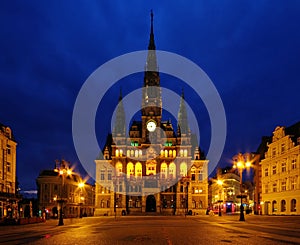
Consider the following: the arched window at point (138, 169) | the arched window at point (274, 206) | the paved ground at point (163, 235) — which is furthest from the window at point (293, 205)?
the arched window at point (138, 169)

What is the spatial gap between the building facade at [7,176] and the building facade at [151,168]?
43748mm

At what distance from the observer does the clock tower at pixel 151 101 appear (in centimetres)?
12238

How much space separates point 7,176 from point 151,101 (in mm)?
63387

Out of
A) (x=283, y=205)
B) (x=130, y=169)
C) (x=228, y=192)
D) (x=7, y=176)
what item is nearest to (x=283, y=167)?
(x=283, y=205)

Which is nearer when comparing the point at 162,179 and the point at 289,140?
the point at 289,140

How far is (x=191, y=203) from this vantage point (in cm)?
11444

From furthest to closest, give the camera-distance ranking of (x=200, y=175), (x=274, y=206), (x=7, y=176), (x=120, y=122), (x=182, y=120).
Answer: (x=182, y=120) < (x=120, y=122) < (x=200, y=175) < (x=274, y=206) < (x=7, y=176)

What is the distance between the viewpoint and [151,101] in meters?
125

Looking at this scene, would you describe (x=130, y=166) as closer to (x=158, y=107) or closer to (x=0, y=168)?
(x=158, y=107)

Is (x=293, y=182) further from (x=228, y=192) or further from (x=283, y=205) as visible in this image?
(x=228, y=192)

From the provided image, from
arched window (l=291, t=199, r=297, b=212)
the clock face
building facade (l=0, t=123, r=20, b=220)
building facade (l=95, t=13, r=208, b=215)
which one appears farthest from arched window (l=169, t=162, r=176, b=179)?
arched window (l=291, t=199, r=297, b=212)

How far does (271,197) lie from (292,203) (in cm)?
864

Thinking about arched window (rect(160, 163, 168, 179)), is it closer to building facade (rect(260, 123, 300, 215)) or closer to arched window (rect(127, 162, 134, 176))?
arched window (rect(127, 162, 134, 176))

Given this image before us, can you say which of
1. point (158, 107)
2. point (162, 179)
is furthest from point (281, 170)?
point (158, 107)
